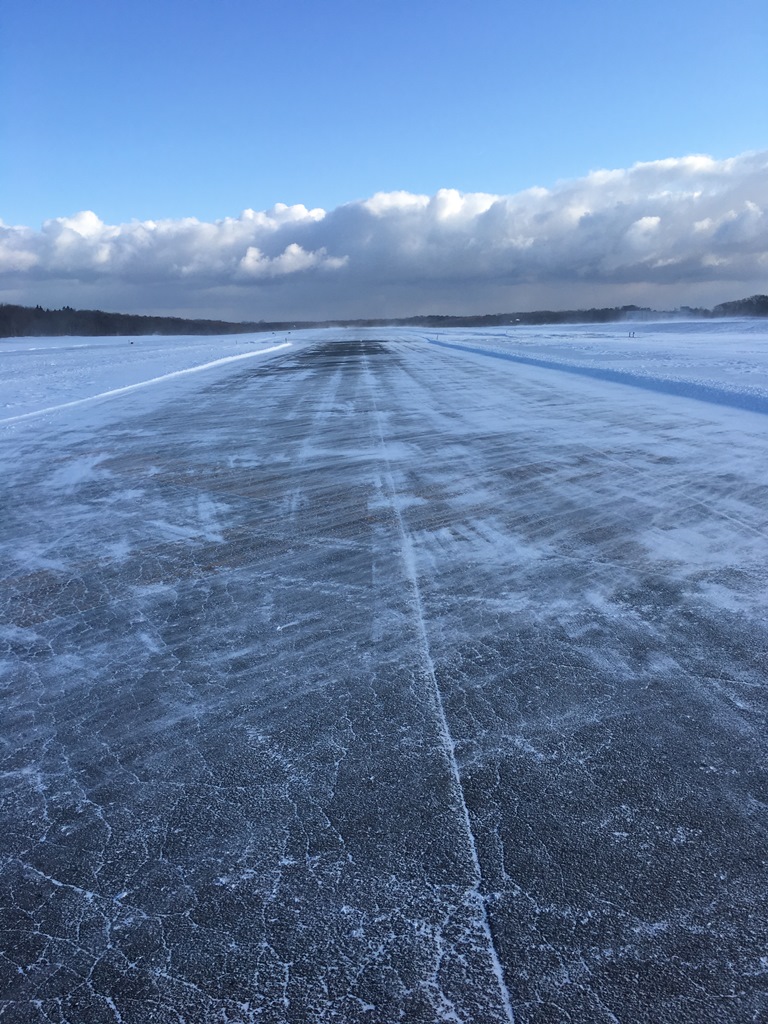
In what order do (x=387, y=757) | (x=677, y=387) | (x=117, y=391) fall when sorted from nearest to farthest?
(x=387, y=757) → (x=677, y=387) → (x=117, y=391)

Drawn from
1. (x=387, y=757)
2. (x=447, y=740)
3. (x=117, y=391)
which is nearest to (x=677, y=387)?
(x=117, y=391)

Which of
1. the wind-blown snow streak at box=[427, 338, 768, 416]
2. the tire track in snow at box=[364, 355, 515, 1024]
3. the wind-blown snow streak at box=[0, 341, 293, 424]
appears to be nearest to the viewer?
the tire track in snow at box=[364, 355, 515, 1024]

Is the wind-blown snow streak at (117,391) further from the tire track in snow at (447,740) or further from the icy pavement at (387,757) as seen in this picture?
the tire track in snow at (447,740)

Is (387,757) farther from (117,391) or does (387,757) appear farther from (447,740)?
(117,391)

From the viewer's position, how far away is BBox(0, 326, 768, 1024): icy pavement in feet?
6.53

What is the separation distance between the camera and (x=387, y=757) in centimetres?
292

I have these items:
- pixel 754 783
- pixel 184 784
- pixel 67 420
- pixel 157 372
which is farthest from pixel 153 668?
pixel 157 372

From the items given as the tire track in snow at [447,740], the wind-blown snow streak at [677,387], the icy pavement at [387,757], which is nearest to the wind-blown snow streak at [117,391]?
the icy pavement at [387,757]

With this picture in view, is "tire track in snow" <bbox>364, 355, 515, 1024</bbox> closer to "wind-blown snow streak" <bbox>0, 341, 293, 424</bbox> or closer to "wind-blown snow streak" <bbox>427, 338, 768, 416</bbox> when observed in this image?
"wind-blown snow streak" <bbox>427, 338, 768, 416</bbox>

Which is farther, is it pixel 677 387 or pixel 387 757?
pixel 677 387

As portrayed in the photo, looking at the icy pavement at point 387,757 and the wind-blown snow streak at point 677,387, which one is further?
the wind-blown snow streak at point 677,387

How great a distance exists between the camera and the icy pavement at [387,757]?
1.99m

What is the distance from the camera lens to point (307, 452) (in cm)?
926

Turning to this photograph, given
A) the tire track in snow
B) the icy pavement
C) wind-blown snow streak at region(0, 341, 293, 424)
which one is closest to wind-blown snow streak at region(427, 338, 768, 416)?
the icy pavement
